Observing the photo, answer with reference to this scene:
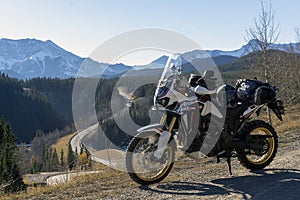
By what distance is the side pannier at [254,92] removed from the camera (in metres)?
6.98

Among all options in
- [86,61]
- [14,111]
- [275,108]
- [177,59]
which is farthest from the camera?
[14,111]

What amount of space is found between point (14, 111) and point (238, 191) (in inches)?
6702

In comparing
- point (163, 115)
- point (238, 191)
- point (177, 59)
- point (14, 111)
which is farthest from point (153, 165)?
point (14, 111)

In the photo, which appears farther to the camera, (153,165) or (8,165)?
(8,165)

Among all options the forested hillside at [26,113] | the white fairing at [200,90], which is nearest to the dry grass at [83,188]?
the white fairing at [200,90]

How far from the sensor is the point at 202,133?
6609 millimetres

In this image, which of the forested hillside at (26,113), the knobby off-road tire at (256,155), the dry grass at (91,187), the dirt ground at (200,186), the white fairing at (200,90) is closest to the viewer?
the dirt ground at (200,186)

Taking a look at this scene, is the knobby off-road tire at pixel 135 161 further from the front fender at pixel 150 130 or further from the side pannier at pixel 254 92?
the side pannier at pixel 254 92

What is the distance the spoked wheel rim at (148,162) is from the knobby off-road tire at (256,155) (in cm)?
149

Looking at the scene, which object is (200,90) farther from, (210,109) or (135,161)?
(135,161)

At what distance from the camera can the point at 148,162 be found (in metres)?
6.41

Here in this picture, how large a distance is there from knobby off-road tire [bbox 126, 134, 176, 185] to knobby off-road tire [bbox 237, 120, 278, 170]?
1.44 metres

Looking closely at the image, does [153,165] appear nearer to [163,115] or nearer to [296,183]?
[163,115]

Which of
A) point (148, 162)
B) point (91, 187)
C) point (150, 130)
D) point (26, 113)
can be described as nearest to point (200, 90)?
point (150, 130)
